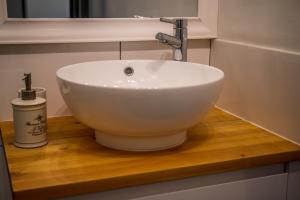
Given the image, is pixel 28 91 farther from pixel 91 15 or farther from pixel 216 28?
pixel 216 28

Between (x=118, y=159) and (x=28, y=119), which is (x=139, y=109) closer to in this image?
(x=118, y=159)

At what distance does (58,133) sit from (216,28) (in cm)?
58

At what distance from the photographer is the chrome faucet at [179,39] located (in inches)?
45.0

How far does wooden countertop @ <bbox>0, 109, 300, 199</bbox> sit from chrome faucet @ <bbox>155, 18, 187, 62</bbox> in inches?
8.8

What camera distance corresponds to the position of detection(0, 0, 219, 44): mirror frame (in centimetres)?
108

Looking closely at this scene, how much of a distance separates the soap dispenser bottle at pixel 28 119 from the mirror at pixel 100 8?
248 mm

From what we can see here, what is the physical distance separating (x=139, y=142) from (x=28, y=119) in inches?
9.8

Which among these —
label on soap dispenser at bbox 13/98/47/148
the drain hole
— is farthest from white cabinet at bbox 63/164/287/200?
the drain hole

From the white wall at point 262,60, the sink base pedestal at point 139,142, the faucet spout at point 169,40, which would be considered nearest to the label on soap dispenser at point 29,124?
the sink base pedestal at point 139,142

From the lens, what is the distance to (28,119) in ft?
3.00

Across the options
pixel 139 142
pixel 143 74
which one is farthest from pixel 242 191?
pixel 143 74

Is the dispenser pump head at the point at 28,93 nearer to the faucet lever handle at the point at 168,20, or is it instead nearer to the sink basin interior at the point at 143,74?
the sink basin interior at the point at 143,74

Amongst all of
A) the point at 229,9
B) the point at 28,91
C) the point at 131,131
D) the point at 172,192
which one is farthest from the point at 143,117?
the point at 229,9

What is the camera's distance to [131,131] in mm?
853
